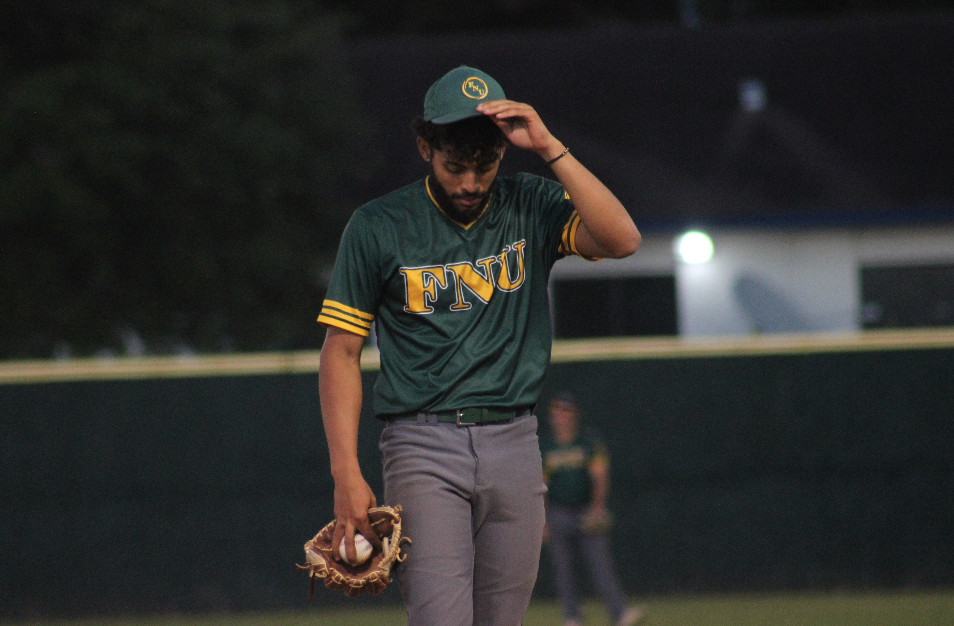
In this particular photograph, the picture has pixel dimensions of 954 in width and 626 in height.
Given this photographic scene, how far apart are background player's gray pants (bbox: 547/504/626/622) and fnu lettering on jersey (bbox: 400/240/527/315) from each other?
5582 millimetres

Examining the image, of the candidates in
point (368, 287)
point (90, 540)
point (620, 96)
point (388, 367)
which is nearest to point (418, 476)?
point (388, 367)

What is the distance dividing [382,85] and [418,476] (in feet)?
57.0

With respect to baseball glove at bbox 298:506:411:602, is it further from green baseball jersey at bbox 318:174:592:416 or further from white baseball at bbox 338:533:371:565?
green baseball jersey at bbox 318:174:592:416

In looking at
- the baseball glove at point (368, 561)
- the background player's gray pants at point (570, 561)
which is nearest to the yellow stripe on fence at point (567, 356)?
the background player's gray pants at point (570, 561)

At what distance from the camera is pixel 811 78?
19500 millimetres

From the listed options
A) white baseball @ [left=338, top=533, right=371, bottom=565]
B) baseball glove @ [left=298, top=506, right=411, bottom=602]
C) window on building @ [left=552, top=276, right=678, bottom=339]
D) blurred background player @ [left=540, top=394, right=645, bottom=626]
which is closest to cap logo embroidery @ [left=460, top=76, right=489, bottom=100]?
baseball glove @ [left=298, top=506, right=411, bottom=602]

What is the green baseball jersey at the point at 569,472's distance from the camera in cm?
880

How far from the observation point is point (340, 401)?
345 centimetres

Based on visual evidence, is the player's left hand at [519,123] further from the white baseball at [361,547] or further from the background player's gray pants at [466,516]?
the white baseball at [361,547]

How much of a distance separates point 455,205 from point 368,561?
1025 millimetres

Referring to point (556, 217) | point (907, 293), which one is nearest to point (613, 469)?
point (556, 217)

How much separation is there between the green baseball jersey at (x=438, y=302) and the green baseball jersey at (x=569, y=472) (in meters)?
5.32

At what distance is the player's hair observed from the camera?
3.34 metres

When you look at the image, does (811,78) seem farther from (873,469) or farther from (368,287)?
(368,287)
